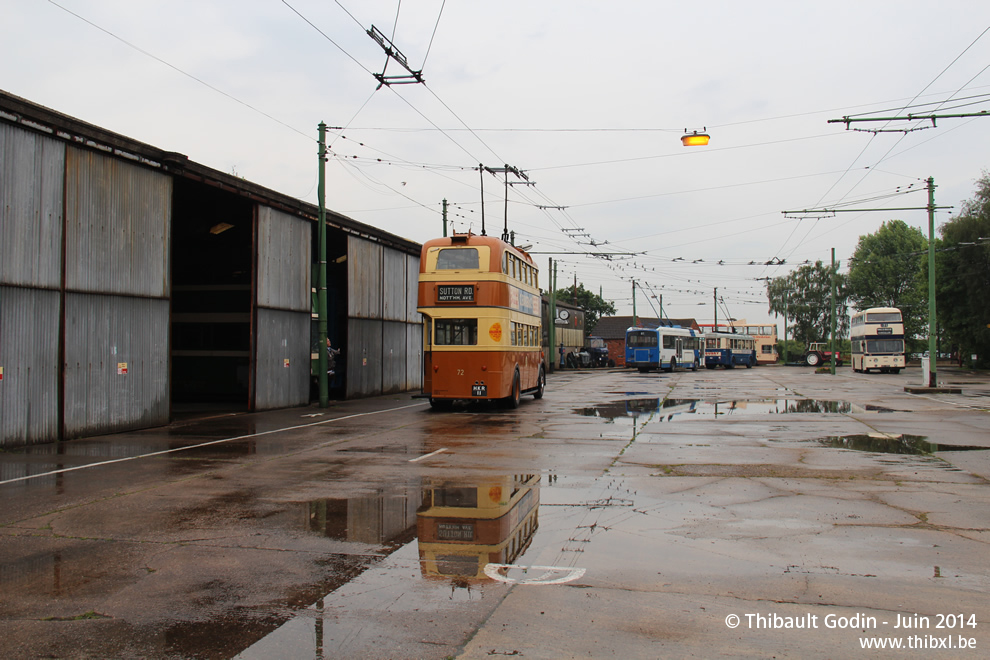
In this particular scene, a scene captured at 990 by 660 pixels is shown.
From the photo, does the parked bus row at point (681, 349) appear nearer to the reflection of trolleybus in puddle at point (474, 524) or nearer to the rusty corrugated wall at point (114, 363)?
the rusty corrugated wall at point (114, 363)

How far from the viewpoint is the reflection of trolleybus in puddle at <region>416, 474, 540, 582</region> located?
19.0 ft

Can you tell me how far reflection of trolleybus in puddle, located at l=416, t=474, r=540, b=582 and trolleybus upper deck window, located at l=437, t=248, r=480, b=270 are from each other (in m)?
10.6

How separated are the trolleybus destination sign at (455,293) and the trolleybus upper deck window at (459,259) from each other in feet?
1.65

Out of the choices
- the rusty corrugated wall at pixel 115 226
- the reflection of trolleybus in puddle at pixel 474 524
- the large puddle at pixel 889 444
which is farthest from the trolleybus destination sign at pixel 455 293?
the reflection of trolleybus in puddle at pixel 474 524

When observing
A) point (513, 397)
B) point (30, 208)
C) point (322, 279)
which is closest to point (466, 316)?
point (513, 397)

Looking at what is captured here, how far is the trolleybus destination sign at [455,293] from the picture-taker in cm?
1948

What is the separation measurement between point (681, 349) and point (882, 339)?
540 inches

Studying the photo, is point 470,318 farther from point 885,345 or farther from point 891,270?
point 891,270

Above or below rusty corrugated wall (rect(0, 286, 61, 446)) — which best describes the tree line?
above

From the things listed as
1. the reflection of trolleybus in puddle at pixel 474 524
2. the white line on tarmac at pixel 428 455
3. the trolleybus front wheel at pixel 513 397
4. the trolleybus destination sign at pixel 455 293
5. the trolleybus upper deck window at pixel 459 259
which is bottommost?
the white line on tarmac at pixel 428 455

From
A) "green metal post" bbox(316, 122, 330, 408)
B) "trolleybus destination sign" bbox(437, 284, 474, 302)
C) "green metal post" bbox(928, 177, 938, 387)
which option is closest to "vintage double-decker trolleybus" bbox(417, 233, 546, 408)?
"trolleybus destination sign" bbox(437, 284, 474, 302)

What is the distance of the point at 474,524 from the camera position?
7000 millimetres

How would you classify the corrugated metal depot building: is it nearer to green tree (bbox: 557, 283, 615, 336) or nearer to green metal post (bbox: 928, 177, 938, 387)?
green metal post (bbox: 928, 177, 938, 387)

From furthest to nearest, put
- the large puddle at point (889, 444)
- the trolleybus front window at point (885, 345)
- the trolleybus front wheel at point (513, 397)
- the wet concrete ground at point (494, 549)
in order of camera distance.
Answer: the trolleybus front window at point (885, 345) → the trolleybus front wheel at point (513, 397) → the large puddle at point (889, 444) → the wet concrete ground at point (494, 549)
